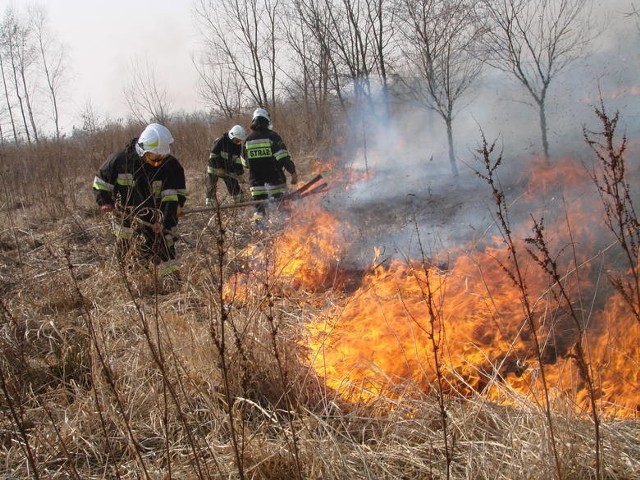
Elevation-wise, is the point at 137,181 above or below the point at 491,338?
above

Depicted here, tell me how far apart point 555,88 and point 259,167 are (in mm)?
7725

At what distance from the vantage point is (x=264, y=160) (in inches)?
281

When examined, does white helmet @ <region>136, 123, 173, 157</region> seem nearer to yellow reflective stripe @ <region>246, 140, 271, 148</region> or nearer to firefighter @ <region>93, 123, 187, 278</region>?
firefighter @ <region>93, 123, 187, 278</region>

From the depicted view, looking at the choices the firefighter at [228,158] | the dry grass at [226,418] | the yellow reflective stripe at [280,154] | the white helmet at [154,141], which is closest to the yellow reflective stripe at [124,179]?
the white helmet at [154,141]

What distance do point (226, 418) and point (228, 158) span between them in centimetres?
633

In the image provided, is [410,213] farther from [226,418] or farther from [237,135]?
[226,418]

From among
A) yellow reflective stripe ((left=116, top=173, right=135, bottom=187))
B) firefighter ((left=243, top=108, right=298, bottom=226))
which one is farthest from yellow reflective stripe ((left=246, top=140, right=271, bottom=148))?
yellow reflective stripe ((left=116, top=173, right=135, bottom=187))

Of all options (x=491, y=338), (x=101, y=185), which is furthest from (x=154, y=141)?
(x=491, y=338)

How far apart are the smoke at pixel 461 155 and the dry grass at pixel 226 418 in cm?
240

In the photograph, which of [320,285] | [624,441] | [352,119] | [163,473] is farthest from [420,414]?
[352,119]

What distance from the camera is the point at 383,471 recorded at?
2.04 m

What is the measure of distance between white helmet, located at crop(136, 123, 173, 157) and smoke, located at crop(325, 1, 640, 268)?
256 cm

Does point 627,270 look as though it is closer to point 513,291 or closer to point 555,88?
point 513,291

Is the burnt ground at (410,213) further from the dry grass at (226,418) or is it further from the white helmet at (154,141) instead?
the white helmet at (154,141)
